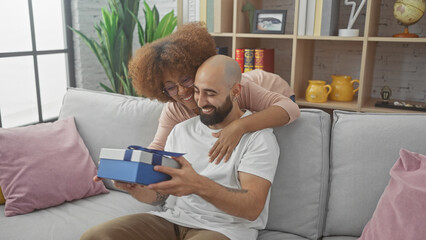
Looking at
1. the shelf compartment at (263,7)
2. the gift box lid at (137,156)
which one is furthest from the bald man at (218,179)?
the shelf compartment at (263,7)

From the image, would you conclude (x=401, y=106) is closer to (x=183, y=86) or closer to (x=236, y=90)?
(x=236, y=90)

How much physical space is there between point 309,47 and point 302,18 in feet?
1.11

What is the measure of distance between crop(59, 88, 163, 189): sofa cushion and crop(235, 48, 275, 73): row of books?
1.24 metres

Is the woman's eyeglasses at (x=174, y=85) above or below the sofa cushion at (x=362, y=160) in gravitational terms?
above

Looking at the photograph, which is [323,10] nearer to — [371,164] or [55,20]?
[371,164]

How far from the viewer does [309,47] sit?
2.97 metres

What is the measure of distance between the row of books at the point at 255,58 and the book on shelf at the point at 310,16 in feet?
1.24

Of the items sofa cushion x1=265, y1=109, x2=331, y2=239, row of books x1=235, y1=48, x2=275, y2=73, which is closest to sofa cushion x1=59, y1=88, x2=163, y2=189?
sofa cushion x1=265, y1=109, x2=331, y2=239

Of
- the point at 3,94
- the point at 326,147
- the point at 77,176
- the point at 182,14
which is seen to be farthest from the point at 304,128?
the point at 3,94

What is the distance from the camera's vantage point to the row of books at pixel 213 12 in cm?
298

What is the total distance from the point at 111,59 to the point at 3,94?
1.08m

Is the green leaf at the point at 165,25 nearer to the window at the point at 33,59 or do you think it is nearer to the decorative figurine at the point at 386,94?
the window at the point at 33,59

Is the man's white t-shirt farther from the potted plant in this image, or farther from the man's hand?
the potted plant

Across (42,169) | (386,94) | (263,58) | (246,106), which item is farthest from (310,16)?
(42,169)
